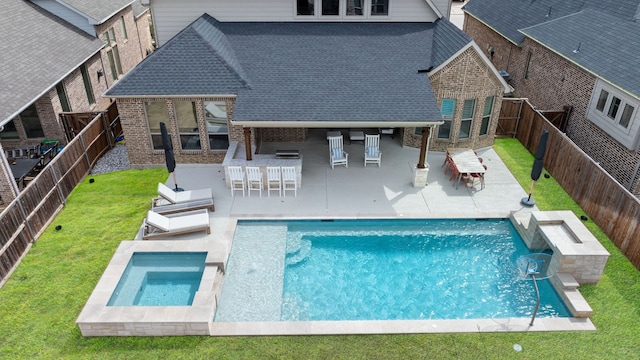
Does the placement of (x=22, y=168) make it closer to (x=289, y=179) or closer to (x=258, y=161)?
(x=258, y=161)

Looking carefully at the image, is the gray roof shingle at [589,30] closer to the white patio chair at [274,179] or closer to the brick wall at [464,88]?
the brick wall at [464,88]

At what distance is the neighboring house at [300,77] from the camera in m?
16.0

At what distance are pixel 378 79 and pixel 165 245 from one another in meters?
10.2

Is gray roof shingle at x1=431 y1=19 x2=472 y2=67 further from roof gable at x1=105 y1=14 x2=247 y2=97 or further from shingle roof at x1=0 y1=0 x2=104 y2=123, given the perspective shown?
shingle roof at x1=0 y1=0 x2=104 y2=123

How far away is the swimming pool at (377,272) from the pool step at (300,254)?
0.10 ft

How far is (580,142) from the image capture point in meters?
19.4

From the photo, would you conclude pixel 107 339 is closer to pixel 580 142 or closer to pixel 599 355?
pixel 599 355

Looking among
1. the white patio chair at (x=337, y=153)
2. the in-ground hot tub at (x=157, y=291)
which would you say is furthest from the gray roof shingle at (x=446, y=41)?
the in-ground hot tub at (x=157, y=291)

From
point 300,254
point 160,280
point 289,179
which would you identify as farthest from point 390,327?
point 289,179

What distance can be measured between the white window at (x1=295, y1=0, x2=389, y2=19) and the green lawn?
1308cm

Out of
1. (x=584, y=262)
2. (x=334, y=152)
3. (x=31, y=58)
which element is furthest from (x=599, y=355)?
(x=31, y=58)

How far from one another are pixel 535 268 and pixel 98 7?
25.4 metres

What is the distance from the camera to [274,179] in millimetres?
16156

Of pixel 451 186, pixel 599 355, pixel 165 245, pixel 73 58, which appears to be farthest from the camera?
pixel 73 58
